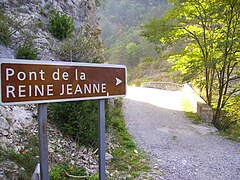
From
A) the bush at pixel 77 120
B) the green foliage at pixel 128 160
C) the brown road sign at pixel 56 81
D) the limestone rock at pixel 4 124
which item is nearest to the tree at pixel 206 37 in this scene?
the green foliage at pixel 128 160

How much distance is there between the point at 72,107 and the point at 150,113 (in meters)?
7.13

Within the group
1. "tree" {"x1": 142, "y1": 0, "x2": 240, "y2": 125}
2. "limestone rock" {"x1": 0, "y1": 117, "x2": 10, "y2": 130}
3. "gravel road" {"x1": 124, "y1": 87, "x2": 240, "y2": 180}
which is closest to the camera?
"limestone rock" {"x1": 0, "y1": 117, "x2": 10, "y2": 130}

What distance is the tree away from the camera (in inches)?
332

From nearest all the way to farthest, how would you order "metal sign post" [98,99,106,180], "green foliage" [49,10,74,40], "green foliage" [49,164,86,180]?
"metal sign post" [98,99,106,180], "green foliage" [49,164,86,180], "green foliage" [49,10,74,40]

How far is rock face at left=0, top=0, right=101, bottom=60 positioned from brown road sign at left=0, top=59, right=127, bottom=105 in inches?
159

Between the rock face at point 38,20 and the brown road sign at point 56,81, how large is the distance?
403 centimetres

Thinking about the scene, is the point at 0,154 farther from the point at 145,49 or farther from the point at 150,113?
the point at 145,49

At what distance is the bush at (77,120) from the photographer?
174 inches

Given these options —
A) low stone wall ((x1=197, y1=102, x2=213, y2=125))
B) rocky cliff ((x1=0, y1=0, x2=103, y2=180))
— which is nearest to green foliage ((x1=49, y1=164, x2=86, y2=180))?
rocky cliff ((x1=0, y1=0, x2=103, y2=180))

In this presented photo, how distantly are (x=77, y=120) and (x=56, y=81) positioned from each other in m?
2.69

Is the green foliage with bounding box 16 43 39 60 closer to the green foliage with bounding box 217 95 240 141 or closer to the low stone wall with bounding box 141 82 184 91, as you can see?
the green foliage with bounding box 217 95 240 141

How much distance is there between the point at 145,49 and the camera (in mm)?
43781

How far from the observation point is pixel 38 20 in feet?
25.5

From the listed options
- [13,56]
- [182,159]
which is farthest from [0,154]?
[182,159]
